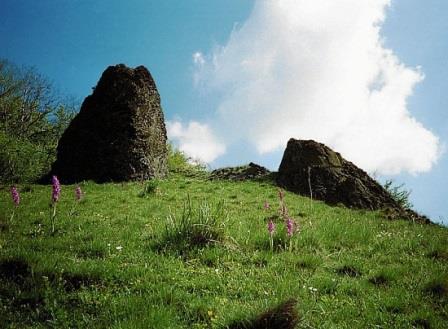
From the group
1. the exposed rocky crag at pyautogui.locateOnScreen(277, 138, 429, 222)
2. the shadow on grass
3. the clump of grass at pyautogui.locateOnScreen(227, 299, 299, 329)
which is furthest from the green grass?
the exposed rocky crag at pyautogui.locateOnScreen(277, 138, 429, 222)

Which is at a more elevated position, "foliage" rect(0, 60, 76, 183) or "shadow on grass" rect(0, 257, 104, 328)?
"foliage" rect(0, 60, 76, 183)

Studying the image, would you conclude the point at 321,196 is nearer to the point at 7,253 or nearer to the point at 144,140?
the point at 144,140

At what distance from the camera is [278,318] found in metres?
4.46

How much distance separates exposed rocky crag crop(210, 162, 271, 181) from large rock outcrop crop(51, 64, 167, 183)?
5.21 m

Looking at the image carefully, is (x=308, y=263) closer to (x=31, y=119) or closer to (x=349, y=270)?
(x=349, y=270)

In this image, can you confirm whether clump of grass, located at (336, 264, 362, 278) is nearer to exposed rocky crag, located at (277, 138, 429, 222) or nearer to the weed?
the weed

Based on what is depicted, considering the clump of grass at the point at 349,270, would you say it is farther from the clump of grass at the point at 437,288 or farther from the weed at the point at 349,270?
the clump of grass at the point at 437,288

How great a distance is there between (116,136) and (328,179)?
13336 mm

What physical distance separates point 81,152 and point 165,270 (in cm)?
1950

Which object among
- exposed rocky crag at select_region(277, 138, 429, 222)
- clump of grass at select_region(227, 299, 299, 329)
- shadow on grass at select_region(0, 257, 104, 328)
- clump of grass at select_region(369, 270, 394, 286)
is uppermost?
exposed rocky crag at select_region(277, 138, 429, 222)

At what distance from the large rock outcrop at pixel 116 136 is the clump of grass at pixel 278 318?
19375 millimetres

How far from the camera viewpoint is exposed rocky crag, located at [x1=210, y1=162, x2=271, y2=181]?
2727 centimetres

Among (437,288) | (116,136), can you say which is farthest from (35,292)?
(116,136)

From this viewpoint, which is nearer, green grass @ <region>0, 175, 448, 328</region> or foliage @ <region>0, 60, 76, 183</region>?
green grass @ <region>0, 175, 448, 328</region>
